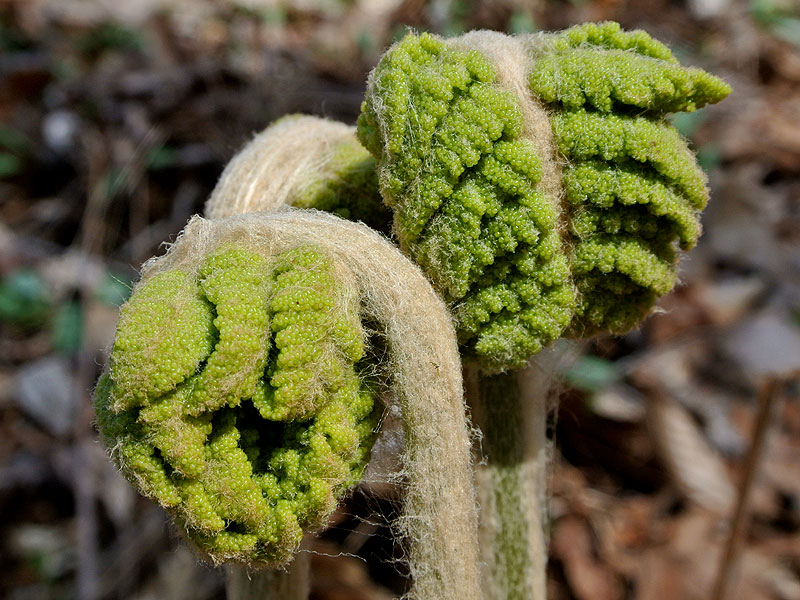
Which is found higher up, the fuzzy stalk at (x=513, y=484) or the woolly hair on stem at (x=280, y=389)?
the woolly hair on stem at (x=280, y=389)

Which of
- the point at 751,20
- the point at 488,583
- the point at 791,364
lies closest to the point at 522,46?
the point at 488,583

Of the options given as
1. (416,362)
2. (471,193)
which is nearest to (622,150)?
(471,193)

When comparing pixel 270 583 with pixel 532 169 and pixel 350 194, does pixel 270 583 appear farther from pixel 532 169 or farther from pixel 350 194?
pixel 532 169

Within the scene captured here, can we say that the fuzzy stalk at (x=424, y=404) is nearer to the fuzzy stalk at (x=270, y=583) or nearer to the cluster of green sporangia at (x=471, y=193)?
the cluster of green sporangia at (x=471, y=193)

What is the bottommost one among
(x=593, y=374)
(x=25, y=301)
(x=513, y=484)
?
(x=25, y=301)

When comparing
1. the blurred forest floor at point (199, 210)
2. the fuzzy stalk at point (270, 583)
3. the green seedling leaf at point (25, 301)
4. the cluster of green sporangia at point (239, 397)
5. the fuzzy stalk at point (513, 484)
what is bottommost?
the green seedling leaf at point (25, 301)

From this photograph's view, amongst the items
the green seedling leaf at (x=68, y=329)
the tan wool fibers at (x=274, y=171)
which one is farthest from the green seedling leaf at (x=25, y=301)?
the tan wool fibers at (x=274, y=171)

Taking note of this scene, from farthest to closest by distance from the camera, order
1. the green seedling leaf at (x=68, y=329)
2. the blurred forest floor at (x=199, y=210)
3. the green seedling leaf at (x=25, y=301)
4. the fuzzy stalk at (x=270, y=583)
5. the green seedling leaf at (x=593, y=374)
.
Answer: the green seedling leaf at (x=25, y=301), the green seedling leaf at (x=68, y=329), the green seedling leaf at (x=593, y=374), the blurred forest floor at (x=199, y=210), the fuzzy stalk at (x=270, y=583)

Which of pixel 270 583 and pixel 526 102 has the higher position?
pixel 526 102
